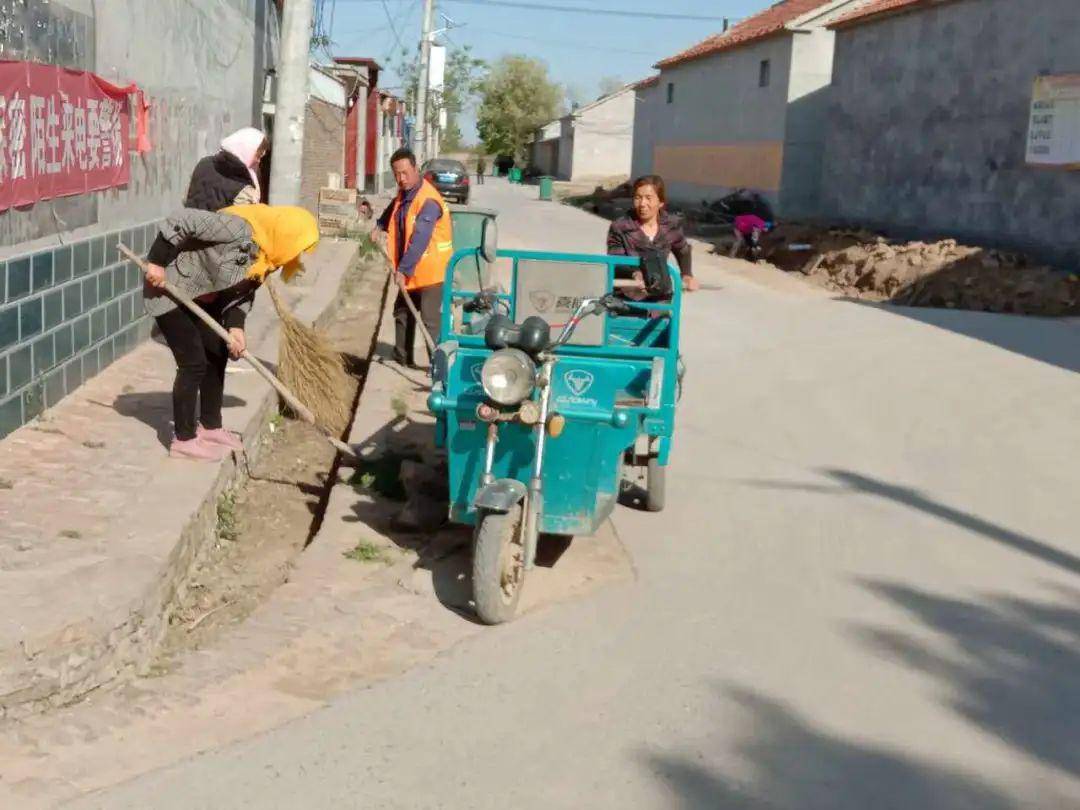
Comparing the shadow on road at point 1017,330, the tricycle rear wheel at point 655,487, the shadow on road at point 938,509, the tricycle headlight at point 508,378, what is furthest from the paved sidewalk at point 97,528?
the shadow on road at point 1017,330

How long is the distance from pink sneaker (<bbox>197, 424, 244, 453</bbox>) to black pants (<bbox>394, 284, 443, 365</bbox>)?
340 centimetres

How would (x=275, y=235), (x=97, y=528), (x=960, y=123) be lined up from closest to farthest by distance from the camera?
(x=97, y=528), (x=275, y=235), (x=960, y=123)

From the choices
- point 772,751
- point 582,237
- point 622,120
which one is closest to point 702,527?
point 772,751

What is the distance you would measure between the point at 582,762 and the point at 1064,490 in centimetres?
467

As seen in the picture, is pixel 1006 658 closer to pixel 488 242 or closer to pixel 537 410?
pixel 537 410

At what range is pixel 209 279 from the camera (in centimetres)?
672

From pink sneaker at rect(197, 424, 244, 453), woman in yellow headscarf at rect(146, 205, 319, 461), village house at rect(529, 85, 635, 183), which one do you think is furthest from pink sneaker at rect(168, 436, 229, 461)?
village house at rect(529, 85, 635, 183)

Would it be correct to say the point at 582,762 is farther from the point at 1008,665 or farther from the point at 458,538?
the point at 458,538

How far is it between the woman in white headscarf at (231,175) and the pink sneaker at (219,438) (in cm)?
134

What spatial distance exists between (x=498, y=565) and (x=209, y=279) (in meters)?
2.41

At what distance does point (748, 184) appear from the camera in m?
36.4

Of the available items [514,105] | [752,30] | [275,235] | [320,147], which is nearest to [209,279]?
[275,235]

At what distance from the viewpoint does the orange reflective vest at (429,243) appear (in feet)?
34.0

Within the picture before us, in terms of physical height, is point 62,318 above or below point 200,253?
below
